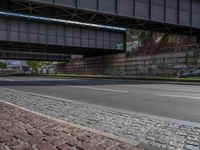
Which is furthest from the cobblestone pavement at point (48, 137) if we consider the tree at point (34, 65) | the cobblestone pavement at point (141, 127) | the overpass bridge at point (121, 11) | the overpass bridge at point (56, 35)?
the tree at point (34, 65)

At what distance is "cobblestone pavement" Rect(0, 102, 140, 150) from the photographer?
14.0 ft

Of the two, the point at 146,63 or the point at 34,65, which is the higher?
the point at 34,65

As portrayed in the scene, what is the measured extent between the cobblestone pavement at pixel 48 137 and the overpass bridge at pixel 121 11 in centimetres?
1764

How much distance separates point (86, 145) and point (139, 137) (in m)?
1.20

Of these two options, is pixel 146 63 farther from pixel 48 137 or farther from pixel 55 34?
pixel 48 137

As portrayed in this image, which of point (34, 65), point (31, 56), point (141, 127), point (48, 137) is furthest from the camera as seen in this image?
point (34, 65)

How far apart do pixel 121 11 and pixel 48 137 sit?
925 inches

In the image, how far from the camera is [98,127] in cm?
593

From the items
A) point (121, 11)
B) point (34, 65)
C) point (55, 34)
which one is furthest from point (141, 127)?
point (34, 65)

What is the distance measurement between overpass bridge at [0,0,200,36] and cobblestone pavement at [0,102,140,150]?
1764 cm

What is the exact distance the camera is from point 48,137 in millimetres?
4805

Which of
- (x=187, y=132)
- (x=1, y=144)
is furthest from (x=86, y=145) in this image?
(x=187, y=132)

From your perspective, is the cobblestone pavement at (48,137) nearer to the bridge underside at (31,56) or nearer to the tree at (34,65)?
the bridge underside at (31,56)

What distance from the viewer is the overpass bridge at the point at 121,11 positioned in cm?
2394
